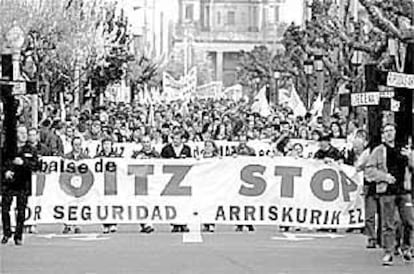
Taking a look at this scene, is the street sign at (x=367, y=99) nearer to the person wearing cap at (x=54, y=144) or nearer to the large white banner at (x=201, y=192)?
the large white banner at (x=201, y=192)

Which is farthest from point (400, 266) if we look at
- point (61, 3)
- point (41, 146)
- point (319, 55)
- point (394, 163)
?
point (61, 3)

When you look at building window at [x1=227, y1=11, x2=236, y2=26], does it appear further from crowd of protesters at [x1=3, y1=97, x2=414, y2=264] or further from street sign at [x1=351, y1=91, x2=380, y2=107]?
street sign at [x1=351, y1=91, x2=380, y2=107]

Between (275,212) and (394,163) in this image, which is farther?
(275,212)

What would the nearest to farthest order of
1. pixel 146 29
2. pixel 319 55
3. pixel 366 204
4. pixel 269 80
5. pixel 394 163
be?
pixel 394 163
pixel 366 204
pixel 319 55
pixel 269 80
pixel 146 29

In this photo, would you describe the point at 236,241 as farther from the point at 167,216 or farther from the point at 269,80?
Answer: the point at 269,80

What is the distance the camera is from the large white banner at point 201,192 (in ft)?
72.0

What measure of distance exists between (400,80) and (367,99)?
1.63 meters

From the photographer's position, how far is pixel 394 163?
17.0 meters

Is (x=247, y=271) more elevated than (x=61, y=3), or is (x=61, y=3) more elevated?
(x=61, y=3)

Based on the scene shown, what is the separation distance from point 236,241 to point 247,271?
4.22 m

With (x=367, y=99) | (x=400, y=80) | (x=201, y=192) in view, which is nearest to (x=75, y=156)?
(x=201, y=192)

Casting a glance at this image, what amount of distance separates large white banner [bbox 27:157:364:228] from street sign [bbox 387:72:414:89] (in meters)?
4.07

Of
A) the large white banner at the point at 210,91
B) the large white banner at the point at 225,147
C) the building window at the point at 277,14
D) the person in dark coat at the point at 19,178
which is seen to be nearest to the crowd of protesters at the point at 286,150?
the large white banner at the point at 225,147

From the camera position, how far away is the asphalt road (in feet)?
53.4
